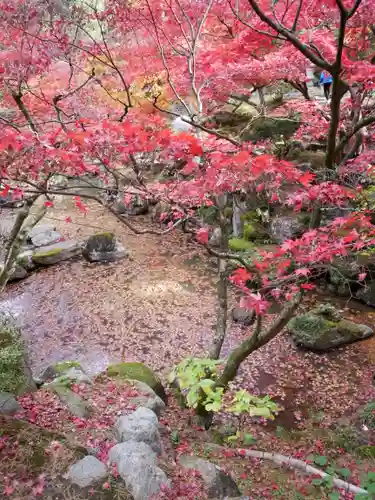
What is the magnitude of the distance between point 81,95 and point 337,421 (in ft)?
29.4

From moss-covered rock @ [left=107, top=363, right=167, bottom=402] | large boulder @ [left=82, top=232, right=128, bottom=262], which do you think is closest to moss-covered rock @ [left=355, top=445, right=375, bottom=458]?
moss-covered rock @ [left=107, top=363, right=167, bottom=402]

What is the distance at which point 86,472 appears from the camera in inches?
Result: 133

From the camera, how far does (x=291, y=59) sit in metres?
7.12

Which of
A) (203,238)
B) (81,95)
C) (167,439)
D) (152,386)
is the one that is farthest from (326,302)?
(81,95)

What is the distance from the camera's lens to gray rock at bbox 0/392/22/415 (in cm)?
446

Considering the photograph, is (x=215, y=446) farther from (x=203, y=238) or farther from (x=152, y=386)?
(x=203, y=238)

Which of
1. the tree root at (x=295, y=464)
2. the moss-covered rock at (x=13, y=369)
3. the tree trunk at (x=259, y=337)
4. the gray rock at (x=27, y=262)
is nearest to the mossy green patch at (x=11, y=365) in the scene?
the moss-covered rock at (x=13, y=369)

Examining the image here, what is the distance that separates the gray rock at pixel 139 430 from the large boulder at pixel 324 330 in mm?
4137

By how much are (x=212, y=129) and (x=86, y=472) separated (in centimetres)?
498

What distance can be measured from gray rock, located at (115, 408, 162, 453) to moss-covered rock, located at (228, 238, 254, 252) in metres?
6.39

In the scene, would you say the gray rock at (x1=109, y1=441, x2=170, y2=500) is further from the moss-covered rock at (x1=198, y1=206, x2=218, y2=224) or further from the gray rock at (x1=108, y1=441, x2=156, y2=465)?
the moss-covered rock at (x1=198, y1=206, x2=218, y2=224)

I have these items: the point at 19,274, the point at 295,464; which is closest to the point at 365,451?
the point at 295,464

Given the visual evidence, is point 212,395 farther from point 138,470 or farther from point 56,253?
point 56,253

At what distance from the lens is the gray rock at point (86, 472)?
131 inches
